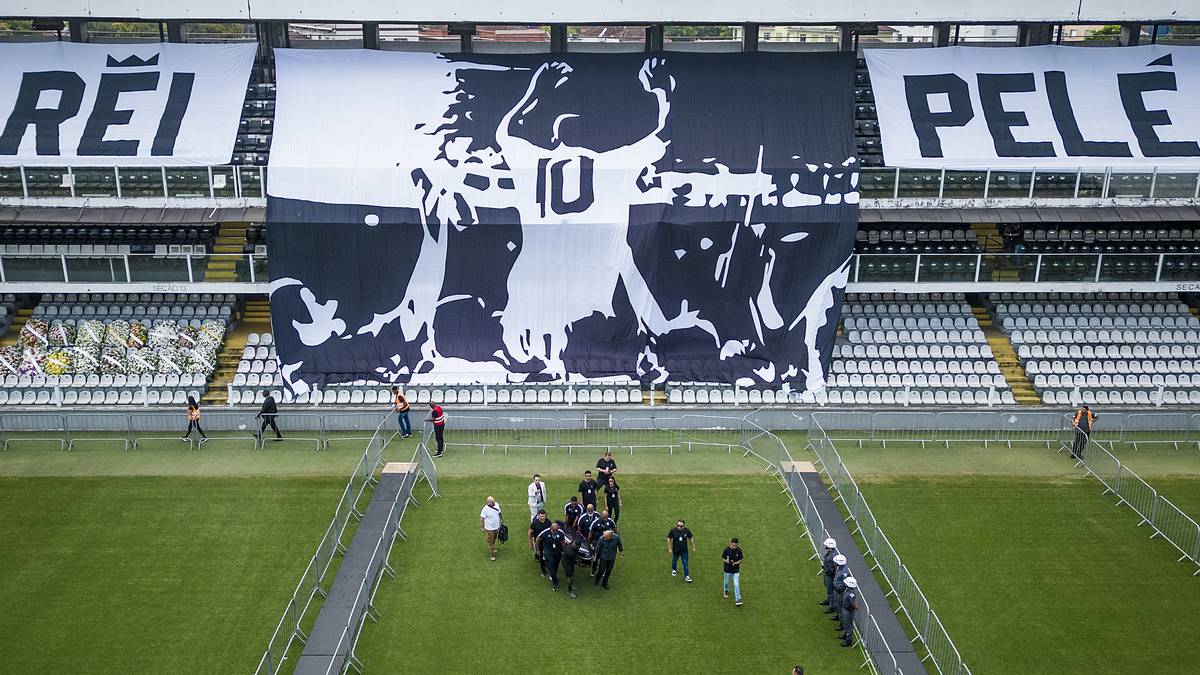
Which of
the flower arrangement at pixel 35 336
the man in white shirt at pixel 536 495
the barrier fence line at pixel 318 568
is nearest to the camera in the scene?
the barrier fence line at pixel 318 568

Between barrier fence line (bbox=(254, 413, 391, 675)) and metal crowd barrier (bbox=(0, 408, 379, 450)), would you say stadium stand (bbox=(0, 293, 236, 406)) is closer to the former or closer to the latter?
metal crowd barrier (bbox=(0, 408, 379, 450))

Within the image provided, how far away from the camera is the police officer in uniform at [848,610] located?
653 inches

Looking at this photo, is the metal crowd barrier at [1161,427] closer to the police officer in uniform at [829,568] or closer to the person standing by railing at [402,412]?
the police officer in uniform at [829,568]

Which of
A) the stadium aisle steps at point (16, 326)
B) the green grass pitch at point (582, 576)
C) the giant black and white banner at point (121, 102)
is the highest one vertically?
the giant black and white banner at point (121, 102)

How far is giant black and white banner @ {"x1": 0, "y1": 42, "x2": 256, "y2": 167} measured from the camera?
85.8ft

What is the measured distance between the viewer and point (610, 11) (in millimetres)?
26578

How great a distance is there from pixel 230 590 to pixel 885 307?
18.4 m

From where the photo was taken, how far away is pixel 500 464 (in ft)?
76.5

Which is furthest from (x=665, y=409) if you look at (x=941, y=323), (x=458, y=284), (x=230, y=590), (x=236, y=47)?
(x=236, y=47)

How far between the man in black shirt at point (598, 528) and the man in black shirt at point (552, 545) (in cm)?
56

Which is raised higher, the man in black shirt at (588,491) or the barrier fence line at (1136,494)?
the man in black shirt at (588,491)

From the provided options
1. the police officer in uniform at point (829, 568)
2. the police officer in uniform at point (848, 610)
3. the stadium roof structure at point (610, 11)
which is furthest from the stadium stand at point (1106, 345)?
the police officer in uniform at point (848, 610)

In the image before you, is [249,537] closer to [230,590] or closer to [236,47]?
[230,590]

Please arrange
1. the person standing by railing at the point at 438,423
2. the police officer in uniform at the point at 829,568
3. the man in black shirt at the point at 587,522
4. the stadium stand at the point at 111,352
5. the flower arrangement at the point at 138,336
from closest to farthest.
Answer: the police officer in uniform at the point at 829,568
the man in black shirt at the point at 587,522
the person standing by railing at the point at 438,423
the stadium stand at the point at 111,352
the flower arrangement at the point at 138,336
